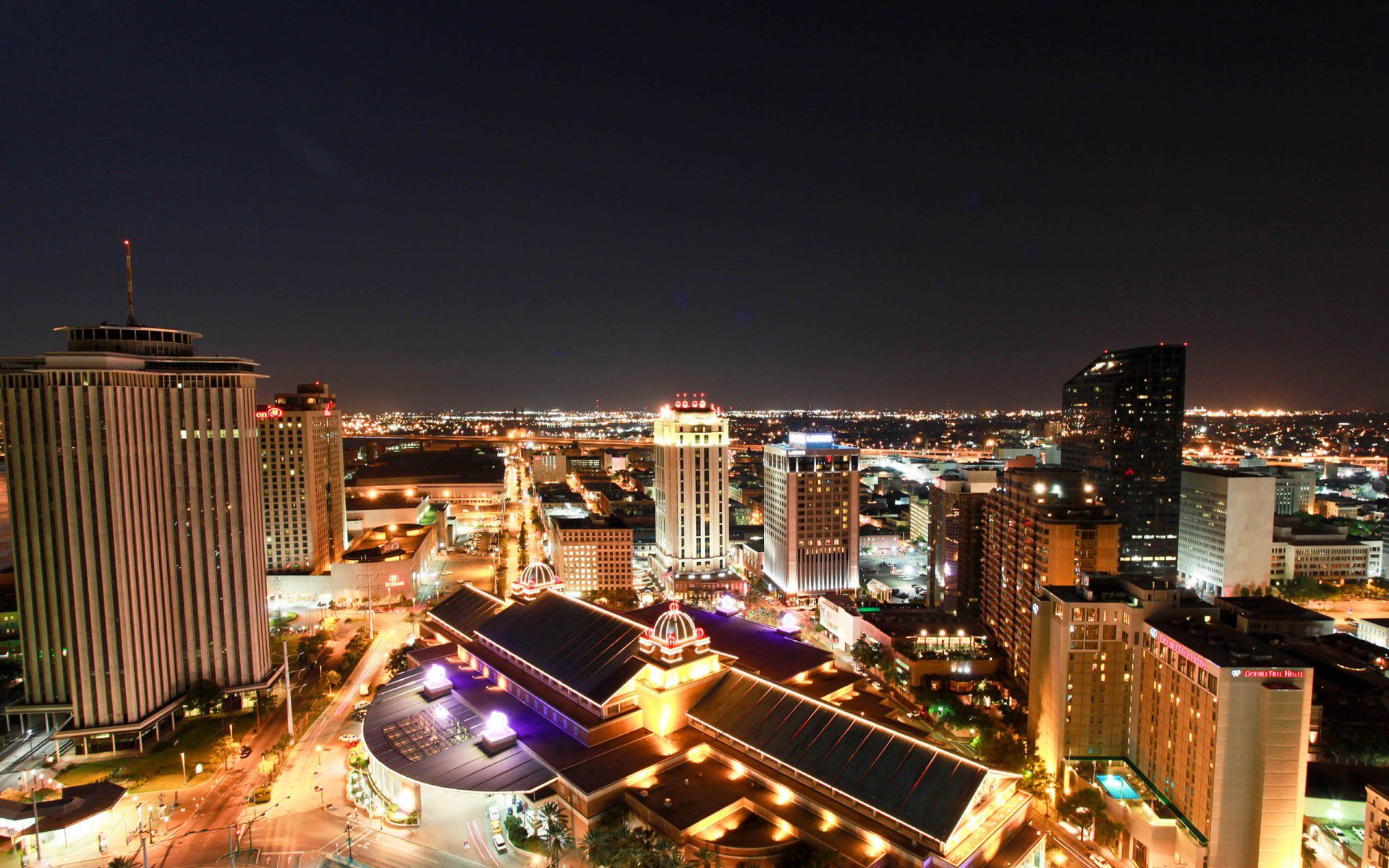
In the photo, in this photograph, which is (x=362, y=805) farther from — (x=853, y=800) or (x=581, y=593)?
(x=581, y=593)

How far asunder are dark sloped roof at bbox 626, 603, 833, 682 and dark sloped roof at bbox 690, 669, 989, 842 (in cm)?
756

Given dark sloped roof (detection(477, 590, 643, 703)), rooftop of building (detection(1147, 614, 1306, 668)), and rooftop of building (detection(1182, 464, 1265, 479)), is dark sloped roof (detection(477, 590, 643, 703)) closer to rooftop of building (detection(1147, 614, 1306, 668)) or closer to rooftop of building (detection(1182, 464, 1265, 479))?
rooftop of building (detection(1147, 614, 1306, 668))

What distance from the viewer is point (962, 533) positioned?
101 metres

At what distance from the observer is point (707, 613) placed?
276ft

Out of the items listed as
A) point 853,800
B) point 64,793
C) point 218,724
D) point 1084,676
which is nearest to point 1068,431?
point 1084,676

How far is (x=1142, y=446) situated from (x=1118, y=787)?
75467 mm

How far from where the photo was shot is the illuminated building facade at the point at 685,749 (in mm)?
43188

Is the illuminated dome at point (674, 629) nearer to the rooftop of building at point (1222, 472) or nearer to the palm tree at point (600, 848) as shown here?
the palm tree at point (600, 848)

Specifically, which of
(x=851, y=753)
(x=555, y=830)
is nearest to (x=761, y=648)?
(x=851, y=753)

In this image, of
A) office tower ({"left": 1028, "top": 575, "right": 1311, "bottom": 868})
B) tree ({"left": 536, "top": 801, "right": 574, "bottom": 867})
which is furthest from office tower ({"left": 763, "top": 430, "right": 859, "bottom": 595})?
tree ({"left": 536, "top": 801, "right": 574, "bottom": 867})

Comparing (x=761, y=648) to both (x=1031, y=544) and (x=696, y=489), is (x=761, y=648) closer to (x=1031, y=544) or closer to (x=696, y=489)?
(x=1031, y=544)

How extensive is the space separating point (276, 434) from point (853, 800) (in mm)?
107846

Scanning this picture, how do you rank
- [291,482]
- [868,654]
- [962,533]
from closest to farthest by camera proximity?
1. [868,654]
2. [962,533]
3. [291,482]

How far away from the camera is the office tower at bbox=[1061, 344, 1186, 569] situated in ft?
370
